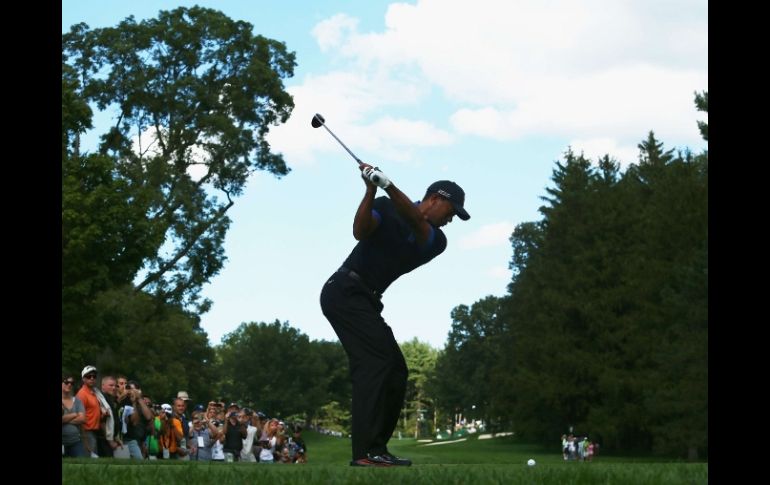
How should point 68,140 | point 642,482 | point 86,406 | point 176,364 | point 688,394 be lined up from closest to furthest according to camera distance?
point 642,482 → point 86,406 → point 68,140 → point 688,394 → point 176,364

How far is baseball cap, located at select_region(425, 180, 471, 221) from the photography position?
30.3 ft

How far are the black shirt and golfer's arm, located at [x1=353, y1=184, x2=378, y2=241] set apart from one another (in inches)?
3.8

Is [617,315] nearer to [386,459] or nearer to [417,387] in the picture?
[386,459]

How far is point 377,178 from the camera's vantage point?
8.40 m

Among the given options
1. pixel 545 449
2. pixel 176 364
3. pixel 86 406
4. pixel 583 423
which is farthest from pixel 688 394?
pixel 86 406

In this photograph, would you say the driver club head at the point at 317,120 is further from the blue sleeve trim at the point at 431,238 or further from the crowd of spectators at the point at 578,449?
the crowd of spectators at the point at 578,449

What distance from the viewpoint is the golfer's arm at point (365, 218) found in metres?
8.57

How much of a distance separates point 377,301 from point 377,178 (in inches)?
47.5

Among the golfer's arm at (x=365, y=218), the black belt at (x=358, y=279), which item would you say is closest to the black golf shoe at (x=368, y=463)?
the black belt at (x=358, y=279)
